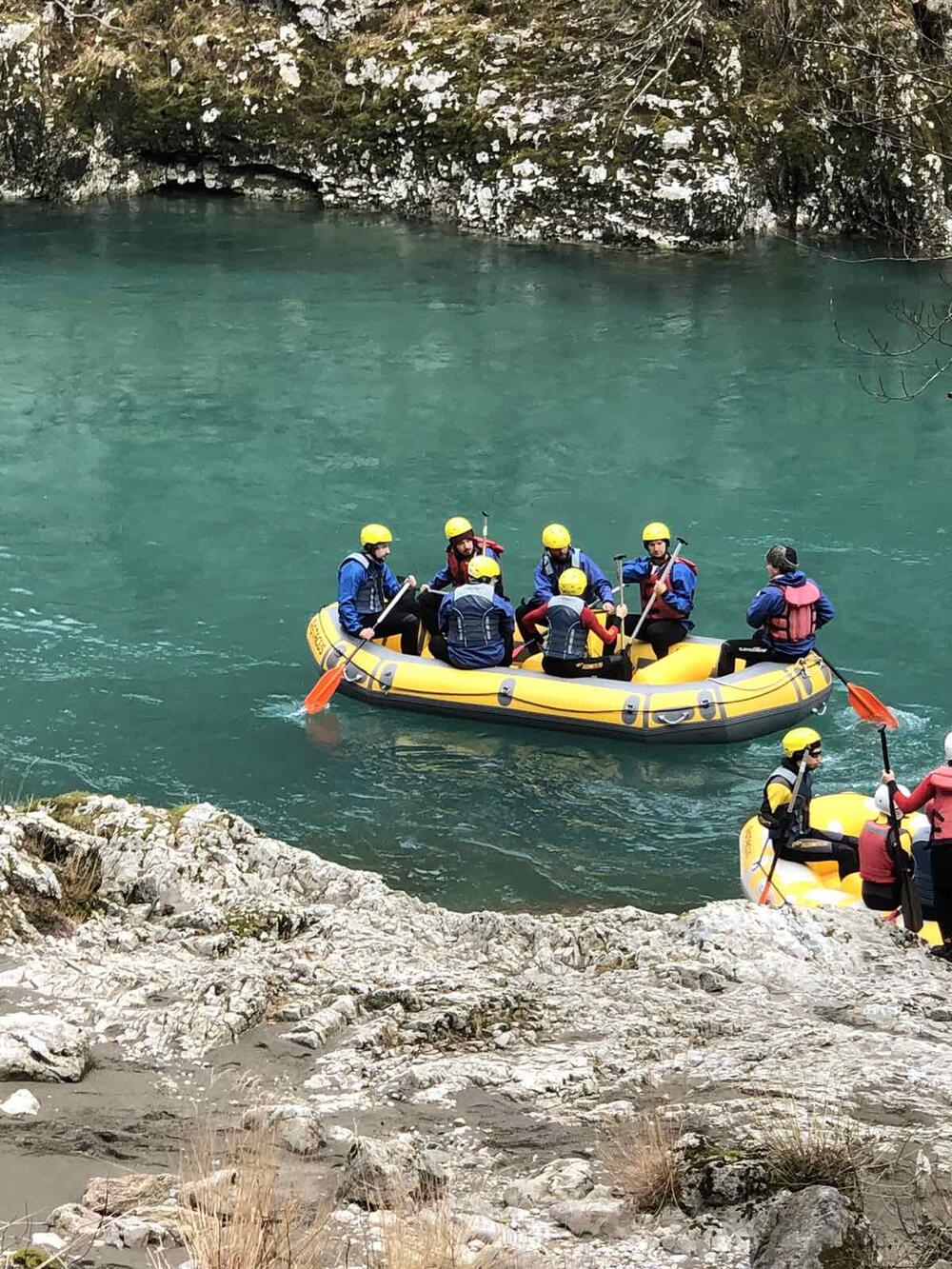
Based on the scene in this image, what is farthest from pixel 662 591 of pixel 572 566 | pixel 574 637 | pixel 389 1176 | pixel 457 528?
pixel 389 1176

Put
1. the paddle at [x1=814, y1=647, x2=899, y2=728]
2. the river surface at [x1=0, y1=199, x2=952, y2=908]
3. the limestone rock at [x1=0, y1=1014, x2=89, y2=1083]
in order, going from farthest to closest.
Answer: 1. the paddle at [x1=814, y1=647, x2=899, y2=728]
2. the river surface at [x1=0, y1=199, x2=952, y2=908]
3. the limestone rock at [x1=0, y1=1014, x2=89, y2=1083]

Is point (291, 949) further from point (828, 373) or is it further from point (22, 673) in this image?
point (828, 373)

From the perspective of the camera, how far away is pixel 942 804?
8352 millimetres

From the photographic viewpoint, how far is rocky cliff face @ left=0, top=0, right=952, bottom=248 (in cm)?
2842

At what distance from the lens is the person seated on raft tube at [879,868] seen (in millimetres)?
8625

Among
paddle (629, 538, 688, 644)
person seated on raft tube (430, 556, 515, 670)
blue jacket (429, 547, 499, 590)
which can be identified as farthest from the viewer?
blue jacket (429, 547, 499, 590)

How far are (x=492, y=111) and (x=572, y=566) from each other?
19239 millimetres

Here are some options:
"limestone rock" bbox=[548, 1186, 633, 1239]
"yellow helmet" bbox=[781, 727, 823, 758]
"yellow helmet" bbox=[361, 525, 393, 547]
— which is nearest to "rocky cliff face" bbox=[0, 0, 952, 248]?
"yellow helmet" bbox=[361, 525, 393, 547]

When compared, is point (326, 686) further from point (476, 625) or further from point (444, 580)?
point (444, 580)

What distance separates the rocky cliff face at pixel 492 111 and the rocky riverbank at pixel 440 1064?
73.3ft

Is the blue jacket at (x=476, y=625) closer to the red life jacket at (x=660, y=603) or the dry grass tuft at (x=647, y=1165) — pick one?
the red life jacket at (x=660, y=603)

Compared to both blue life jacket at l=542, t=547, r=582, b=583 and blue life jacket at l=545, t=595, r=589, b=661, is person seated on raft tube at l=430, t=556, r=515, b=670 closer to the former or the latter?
blue life jacket at l=545, t=595, r=589, b=661

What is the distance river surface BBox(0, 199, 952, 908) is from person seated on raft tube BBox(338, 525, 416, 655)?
2.47 ft

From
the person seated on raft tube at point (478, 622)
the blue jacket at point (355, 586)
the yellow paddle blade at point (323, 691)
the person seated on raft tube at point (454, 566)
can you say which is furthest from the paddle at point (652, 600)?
the yellow paddle blade at point (323, 691)
